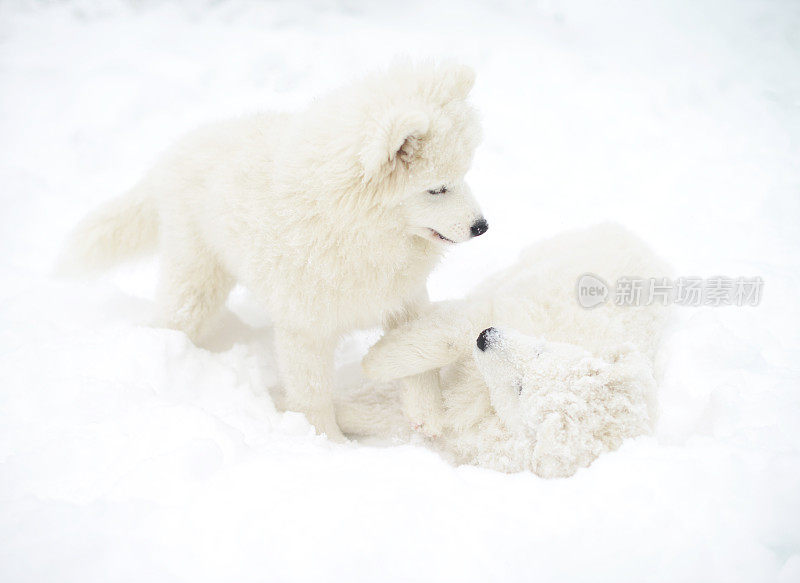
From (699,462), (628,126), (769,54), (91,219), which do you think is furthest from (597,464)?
(769,54)

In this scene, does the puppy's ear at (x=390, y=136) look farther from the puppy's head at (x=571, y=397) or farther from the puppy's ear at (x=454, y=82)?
the puppy's head at (x=571, y=397)

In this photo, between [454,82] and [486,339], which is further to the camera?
[486,339]

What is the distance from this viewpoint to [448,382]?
296cm

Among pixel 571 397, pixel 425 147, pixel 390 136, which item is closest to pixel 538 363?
pixel 571 397

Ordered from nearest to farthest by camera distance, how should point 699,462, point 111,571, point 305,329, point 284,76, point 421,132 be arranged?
1. point 111,571
2. point 699,462
3. point 421,132
4. point 305,329
5. point 284,76

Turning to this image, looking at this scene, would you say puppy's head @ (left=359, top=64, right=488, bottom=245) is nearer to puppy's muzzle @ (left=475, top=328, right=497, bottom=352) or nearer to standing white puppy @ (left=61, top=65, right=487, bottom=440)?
standing white puppy @ (left=61, top=65, right=487, bottom=440)

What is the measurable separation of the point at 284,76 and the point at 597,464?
5434 millimetres

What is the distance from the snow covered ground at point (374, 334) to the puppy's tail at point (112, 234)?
36cm

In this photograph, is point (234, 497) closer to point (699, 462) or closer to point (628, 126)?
point (699, 462)

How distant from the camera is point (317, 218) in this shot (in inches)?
88.0

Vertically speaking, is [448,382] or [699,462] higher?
[699,462]

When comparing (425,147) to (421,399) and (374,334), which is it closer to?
(421,399)

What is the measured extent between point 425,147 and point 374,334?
176 centimetres

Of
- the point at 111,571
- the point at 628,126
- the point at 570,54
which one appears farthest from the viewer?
the point at 570,54
